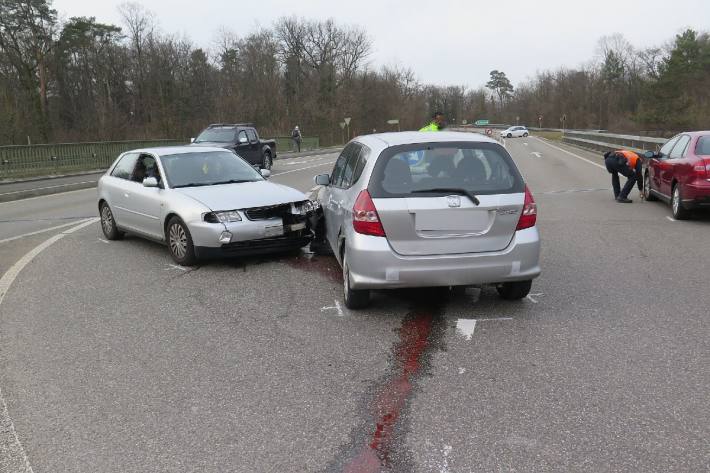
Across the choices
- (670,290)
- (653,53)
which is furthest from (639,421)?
(653,53)

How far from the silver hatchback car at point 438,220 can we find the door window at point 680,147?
22.4 feet

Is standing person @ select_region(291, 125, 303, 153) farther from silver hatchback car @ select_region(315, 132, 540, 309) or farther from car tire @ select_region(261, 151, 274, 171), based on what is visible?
silver hatchback car @ select_region(315, 132, 540, 309)

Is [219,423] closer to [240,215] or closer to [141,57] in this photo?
[240,215]

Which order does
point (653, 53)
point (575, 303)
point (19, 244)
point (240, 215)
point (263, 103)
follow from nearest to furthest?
point (575, 303)
point (240, 215)
point (19, 244)
point (263, 103)
point (653, 53)

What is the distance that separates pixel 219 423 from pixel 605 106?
370 feet

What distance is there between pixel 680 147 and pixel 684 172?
995 mm

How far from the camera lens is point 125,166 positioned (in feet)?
32.3

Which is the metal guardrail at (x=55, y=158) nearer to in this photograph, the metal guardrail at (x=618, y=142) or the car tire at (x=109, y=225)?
the car tire at (x=109, y=225)

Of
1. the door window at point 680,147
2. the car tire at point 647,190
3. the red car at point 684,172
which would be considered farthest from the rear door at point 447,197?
the car tire at point 647,190

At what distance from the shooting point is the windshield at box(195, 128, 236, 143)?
22062mm

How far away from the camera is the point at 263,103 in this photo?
64.5 meters

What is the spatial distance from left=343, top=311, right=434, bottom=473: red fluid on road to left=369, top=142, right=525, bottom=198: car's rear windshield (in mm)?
1094

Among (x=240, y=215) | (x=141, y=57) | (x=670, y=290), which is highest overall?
(x=141, y=57)

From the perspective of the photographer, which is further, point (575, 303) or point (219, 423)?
point (575, 303)
